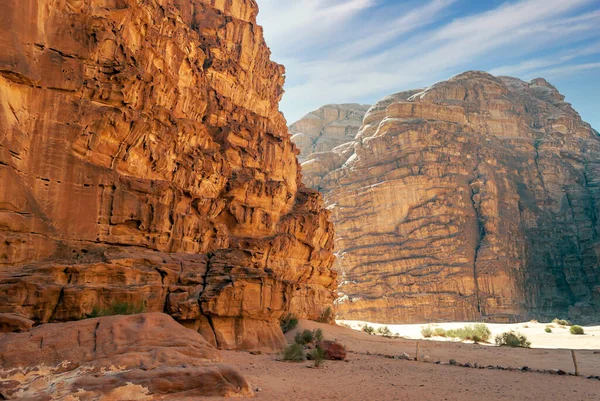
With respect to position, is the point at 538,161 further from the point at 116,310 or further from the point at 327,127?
the point at 116,310

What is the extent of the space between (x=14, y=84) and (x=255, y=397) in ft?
43.1

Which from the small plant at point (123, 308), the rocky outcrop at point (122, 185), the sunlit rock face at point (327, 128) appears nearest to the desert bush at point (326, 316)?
the rocky outcrop at point (122, 185)

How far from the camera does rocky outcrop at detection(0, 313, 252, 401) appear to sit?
789 centimetres

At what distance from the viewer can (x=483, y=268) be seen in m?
72.8

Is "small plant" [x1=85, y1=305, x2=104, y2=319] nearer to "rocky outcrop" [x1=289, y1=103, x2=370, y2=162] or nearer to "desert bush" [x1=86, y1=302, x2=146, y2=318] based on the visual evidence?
"desert bush" [x1=86, y1=302, x2=146, y2=318]

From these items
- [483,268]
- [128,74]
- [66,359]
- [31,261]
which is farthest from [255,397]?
[483,268]

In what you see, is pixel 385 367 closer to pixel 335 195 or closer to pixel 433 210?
pixel 433 210

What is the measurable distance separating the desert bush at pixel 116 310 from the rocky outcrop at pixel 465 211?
60113mm

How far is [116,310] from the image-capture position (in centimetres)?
1500

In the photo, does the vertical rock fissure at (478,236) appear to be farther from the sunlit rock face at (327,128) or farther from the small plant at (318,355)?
the small plant at (318,355)

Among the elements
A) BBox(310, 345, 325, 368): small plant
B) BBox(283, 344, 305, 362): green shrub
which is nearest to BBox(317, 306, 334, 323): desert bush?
BBox(310, 345, 325, 368): small plant

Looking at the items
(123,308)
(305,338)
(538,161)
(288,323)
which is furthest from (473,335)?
(538,161)

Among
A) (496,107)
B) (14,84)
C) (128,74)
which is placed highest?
(496,107)

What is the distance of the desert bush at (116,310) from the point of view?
1456cm
